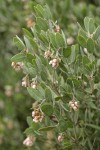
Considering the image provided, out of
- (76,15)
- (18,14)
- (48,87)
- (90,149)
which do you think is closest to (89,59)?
(48,87)

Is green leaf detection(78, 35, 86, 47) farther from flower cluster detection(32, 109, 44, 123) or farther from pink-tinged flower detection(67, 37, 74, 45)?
pink-tinged flower detection(67, 37, 74, 45)

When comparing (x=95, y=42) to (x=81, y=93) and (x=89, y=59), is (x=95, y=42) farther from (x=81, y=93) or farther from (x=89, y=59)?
(x=81, y=93)

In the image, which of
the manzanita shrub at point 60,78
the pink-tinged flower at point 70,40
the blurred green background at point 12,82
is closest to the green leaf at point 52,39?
the manzanita shrub at point 60,78

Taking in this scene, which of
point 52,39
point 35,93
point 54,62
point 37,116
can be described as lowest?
point 37,116

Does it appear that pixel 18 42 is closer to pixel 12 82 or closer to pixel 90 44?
pixel 90 44

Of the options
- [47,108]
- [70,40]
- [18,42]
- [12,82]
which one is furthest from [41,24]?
[12,82]

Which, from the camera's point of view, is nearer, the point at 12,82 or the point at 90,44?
the point at 90,44

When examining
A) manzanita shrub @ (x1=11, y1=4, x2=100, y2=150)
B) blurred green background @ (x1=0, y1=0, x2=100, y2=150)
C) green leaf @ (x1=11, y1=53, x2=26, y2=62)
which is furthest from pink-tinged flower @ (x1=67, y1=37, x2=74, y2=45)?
green leaf @ (x1=11, y1=53, x2=26, y2=62)

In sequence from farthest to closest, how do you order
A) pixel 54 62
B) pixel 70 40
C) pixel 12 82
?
pixel 12 82 → pixel 70 40 → pixel 54 62
